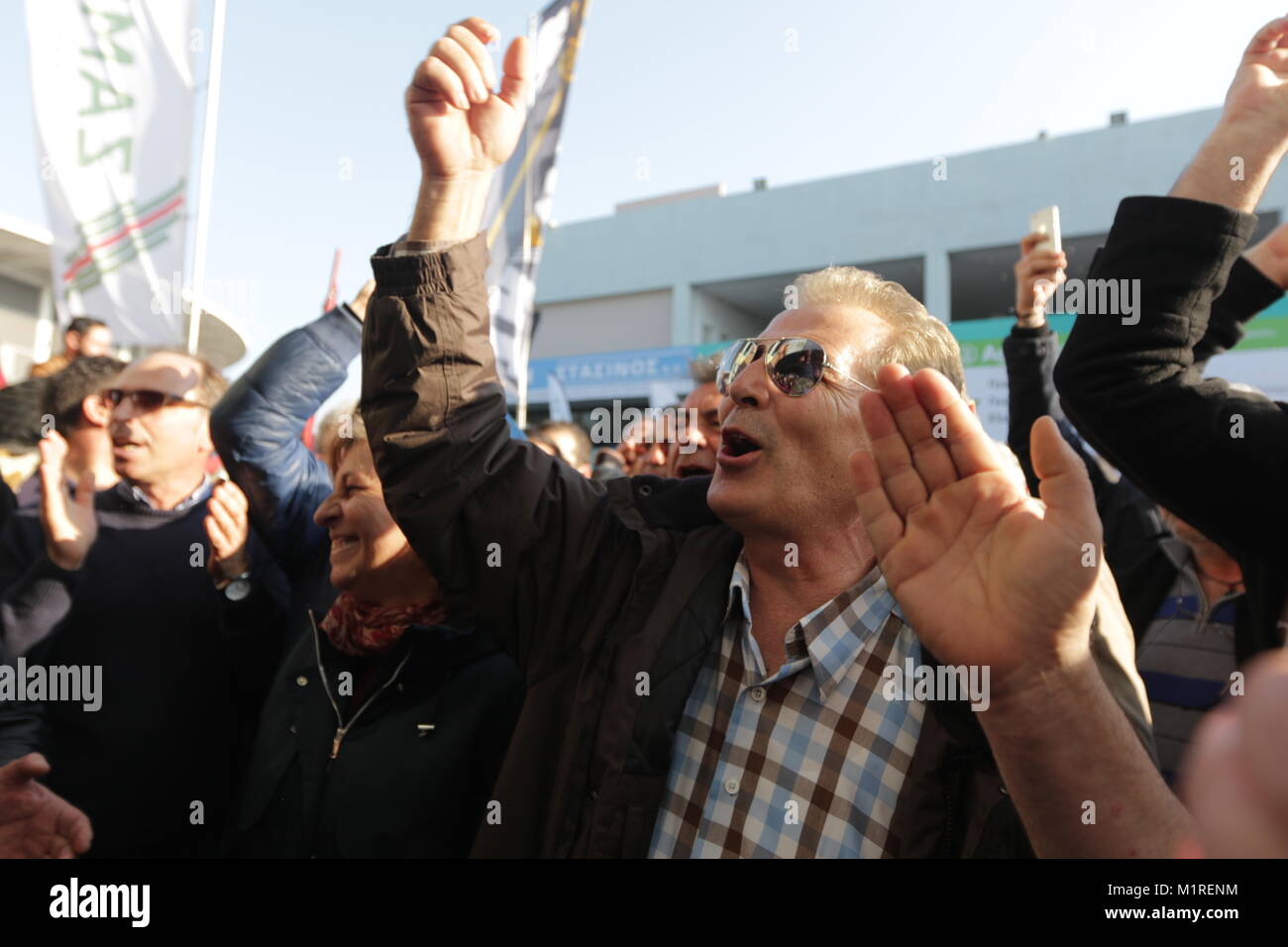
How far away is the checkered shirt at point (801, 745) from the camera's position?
4.61ft

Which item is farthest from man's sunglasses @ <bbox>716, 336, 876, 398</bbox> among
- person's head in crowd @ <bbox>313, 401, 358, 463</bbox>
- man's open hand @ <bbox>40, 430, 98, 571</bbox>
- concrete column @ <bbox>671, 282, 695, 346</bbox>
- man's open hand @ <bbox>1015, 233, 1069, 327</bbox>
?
concrete column @ <bbox>671, 282, 695, 346</bbox>

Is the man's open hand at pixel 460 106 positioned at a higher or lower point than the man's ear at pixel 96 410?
higher

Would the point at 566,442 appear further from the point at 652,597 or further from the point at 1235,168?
the point at 1235,168

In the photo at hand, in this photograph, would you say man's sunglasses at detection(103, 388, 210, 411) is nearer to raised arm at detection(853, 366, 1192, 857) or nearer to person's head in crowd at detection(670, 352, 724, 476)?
person's head in crowd at detection(670, 352, 724, 476)

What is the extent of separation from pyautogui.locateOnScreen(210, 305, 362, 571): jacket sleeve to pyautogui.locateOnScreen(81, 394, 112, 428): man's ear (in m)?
0.90

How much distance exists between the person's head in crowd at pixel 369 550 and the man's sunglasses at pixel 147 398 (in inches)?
35.8

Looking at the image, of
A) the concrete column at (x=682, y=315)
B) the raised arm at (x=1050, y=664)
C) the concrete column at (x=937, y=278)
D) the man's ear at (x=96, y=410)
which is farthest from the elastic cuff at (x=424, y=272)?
the concrete column at (x=682, y=315)

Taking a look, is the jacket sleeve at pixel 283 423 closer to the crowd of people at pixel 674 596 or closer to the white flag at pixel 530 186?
the crowd of people at pixel 674 596

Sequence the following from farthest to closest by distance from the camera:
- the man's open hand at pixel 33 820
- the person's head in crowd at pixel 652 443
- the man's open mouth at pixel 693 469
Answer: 1. the person's head in crowd at pixel 652 443
2. the man's open mouth at pixel 693 469
3. the man's open hand at pixel 33 820

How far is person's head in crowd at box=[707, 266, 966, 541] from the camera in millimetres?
1747

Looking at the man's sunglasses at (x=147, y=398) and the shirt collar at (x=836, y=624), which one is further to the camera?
the man's sunglasses at (x=147, y=398)

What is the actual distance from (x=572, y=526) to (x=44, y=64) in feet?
15.8

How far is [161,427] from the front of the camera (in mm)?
2654
